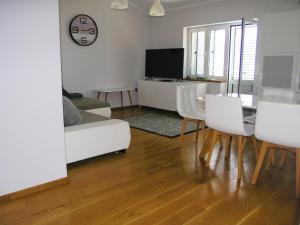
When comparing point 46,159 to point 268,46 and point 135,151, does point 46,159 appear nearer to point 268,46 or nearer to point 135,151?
point 135,151

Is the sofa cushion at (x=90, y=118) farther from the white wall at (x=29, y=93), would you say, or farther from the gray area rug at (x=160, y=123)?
the gray area rug at (x=160, y=123)

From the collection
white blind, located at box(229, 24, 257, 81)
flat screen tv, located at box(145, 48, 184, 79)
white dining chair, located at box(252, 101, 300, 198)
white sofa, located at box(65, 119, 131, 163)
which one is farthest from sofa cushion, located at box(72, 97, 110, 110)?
white dining chair, located at box(252, 101, 300, 198)

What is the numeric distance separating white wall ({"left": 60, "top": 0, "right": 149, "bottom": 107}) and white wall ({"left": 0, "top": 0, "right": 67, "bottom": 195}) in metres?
3.40

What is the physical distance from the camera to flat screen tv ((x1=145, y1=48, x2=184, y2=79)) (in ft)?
19.5

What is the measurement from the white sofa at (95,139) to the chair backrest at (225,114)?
1086 millimetres

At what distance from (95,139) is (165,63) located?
→ 3.66 m

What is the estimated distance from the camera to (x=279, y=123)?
227 centimetres

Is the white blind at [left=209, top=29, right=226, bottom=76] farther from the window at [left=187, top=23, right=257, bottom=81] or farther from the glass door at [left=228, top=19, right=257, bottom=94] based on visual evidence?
the glass door at [left=228, top=19, right=257, bottom=94]

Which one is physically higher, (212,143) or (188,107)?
(188,107)

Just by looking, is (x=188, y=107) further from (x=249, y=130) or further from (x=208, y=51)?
(x=208, y=51)

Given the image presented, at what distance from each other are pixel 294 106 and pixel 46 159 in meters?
2.21

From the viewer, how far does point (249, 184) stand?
8.46 feet

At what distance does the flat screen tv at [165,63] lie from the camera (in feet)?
19.5

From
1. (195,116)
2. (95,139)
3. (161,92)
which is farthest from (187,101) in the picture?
(161,92)
